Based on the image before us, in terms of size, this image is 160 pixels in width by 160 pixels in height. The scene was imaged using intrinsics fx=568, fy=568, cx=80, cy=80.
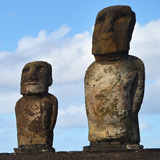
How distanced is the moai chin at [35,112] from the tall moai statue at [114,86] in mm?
2795

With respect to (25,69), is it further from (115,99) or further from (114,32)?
(115,99)

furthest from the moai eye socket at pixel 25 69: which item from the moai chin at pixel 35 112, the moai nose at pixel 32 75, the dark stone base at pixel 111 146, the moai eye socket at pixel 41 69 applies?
the dark stone base at pixel 111 146

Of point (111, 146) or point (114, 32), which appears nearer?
point (111, 146)

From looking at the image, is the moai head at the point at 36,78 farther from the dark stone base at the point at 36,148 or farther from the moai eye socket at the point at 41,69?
the dark stone base at the point at 36,148

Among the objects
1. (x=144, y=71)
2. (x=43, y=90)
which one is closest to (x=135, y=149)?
(x=144, y=71)

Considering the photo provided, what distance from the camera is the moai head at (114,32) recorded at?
34.5ft

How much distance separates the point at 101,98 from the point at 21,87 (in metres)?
3.54

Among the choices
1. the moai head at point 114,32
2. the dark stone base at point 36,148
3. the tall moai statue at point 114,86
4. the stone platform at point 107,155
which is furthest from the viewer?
the dark stone base at point 36,148

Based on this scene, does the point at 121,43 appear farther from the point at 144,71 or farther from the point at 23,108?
the point at 23,108

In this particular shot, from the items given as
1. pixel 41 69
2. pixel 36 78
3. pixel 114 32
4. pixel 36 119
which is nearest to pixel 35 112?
pixel 36 119

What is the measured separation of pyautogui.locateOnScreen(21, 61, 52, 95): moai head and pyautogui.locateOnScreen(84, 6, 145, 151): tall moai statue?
2.82 meters

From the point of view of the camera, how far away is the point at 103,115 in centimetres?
1043

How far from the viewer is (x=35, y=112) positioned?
13219 mm

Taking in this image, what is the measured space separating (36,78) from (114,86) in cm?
343
